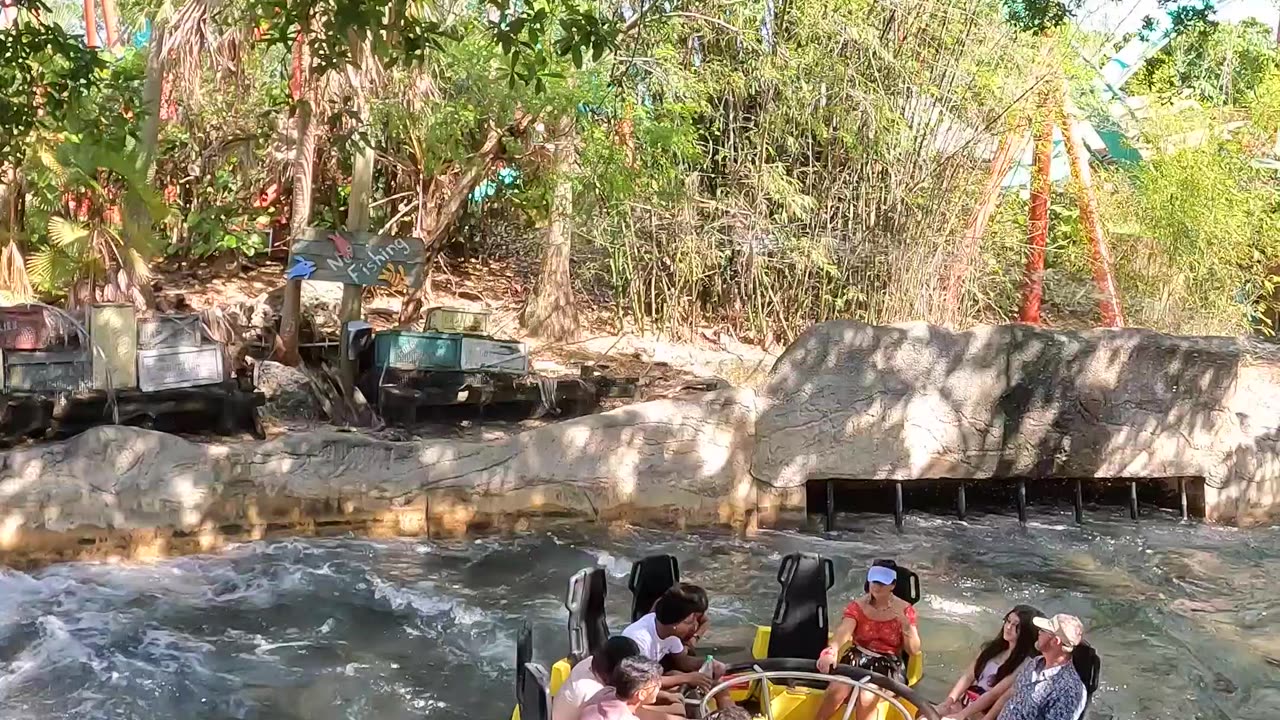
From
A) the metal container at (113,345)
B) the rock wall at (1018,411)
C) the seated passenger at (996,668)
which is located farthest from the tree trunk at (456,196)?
the seated passenger at (996,668)

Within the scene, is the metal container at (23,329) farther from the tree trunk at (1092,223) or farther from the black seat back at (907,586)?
the tree trunk at (1092,223)

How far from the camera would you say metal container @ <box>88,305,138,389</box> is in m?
7.16

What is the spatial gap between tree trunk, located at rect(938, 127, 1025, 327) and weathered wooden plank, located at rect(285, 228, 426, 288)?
468cm

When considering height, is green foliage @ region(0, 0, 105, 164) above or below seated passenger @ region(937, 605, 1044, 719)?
above

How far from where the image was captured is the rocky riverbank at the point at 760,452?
6.29 m

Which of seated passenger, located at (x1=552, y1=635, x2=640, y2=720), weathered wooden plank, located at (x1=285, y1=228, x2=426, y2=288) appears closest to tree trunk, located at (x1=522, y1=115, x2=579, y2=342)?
weathered wooden plank, located at (x1=285, y1=228, x2=426, y2=288)

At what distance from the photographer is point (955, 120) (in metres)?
9.76

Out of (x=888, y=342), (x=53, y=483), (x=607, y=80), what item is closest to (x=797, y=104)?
(x=607, y=80)

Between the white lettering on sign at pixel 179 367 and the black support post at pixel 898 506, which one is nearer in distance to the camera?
the white lettering on sign at pixel 179 367

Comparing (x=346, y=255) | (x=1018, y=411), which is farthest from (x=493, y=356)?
(x=1018, y=411)

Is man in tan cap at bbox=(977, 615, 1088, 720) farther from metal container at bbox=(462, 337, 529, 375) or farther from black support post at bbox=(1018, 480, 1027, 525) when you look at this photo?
metal container at bbox=(462, 337, 529, 375)

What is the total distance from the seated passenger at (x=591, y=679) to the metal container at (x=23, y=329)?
17.6ft

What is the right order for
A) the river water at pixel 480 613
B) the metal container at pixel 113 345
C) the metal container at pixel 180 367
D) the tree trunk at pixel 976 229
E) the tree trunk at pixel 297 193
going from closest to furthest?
the river water at pixel 480 613
the metal container at pixel 113 345
the metal container at pixel 180 367
the tree trunk at pixel 297 193
the tree trunk at pixel 976 229

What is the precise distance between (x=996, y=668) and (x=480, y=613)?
2742 mm
